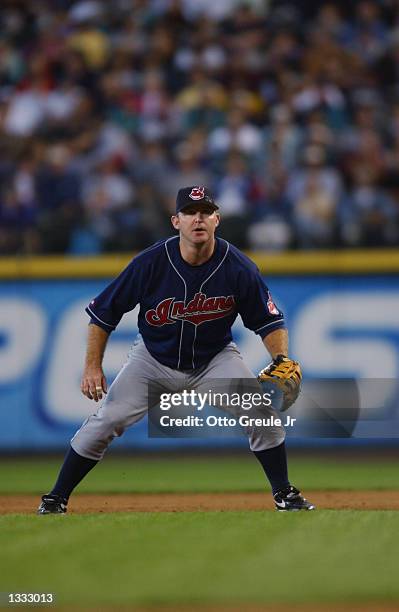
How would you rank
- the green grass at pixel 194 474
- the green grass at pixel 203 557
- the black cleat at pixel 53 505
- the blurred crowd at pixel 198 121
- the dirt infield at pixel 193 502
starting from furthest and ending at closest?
the blurred crowd at pixel 198 121 < the green grass at pixel 194 474 < the dirt infield at pixel 193 502 < the black cleat at pixel 53 505 < the green grass at pixel 203 557

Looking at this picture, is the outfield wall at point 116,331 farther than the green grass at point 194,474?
Yes

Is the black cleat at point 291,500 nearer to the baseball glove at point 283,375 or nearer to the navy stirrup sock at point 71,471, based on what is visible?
the baseball glove at point 283,375

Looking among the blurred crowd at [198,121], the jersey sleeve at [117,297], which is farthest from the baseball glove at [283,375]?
the blurred crowd at [198,121]

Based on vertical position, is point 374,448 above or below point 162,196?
below

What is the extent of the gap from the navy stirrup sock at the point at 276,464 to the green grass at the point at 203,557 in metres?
0.31

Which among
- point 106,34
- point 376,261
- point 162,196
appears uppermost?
point 106,34

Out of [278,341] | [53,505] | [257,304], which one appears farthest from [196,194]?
[53,505]

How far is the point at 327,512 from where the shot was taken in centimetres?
620

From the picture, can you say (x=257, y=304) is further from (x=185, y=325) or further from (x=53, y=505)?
(x=53, y=505)

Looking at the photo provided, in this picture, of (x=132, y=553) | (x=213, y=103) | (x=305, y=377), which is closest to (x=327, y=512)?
(x=132, y=553)

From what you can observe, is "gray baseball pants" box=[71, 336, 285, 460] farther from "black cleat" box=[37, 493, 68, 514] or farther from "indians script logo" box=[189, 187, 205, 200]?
"indians script logo" box=[189, 187, 205, 200]

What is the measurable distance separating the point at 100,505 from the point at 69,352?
308 centimetres

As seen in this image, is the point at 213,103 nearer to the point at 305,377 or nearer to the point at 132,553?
the point at 305,377

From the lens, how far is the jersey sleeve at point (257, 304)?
6.41 m
